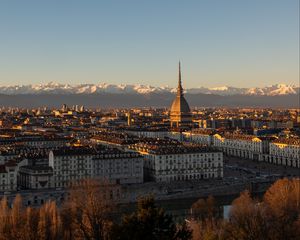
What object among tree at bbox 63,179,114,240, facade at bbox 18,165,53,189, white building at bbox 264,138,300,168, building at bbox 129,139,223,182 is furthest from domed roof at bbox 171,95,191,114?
tree at bbox 63,179,114,240

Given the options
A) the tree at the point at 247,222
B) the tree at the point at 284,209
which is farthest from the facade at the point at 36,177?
the tree at the point at 247,222

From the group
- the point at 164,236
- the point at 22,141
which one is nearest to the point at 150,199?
the point at 164,236

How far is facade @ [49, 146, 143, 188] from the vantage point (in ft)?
110

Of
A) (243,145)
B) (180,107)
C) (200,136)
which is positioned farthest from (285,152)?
(180,107)

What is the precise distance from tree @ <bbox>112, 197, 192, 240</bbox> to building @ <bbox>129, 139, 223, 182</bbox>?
68.6 feet

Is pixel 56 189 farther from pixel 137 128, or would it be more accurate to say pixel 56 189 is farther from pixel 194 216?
pixel 137 128

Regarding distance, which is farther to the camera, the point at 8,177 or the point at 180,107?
the point at 180,107

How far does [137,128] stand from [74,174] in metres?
32.2

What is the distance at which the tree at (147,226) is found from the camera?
1470 centimetres

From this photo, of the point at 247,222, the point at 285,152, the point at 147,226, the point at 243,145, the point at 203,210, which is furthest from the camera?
the point at 243,145

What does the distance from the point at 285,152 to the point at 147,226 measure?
3282 cm

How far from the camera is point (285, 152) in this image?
152 feet

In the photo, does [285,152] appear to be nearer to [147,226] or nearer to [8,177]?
[8,177]

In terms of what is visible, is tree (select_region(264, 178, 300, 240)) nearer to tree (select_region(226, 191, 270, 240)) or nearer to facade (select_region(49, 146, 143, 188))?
tree (select_region(226, 191, 270, 240))
